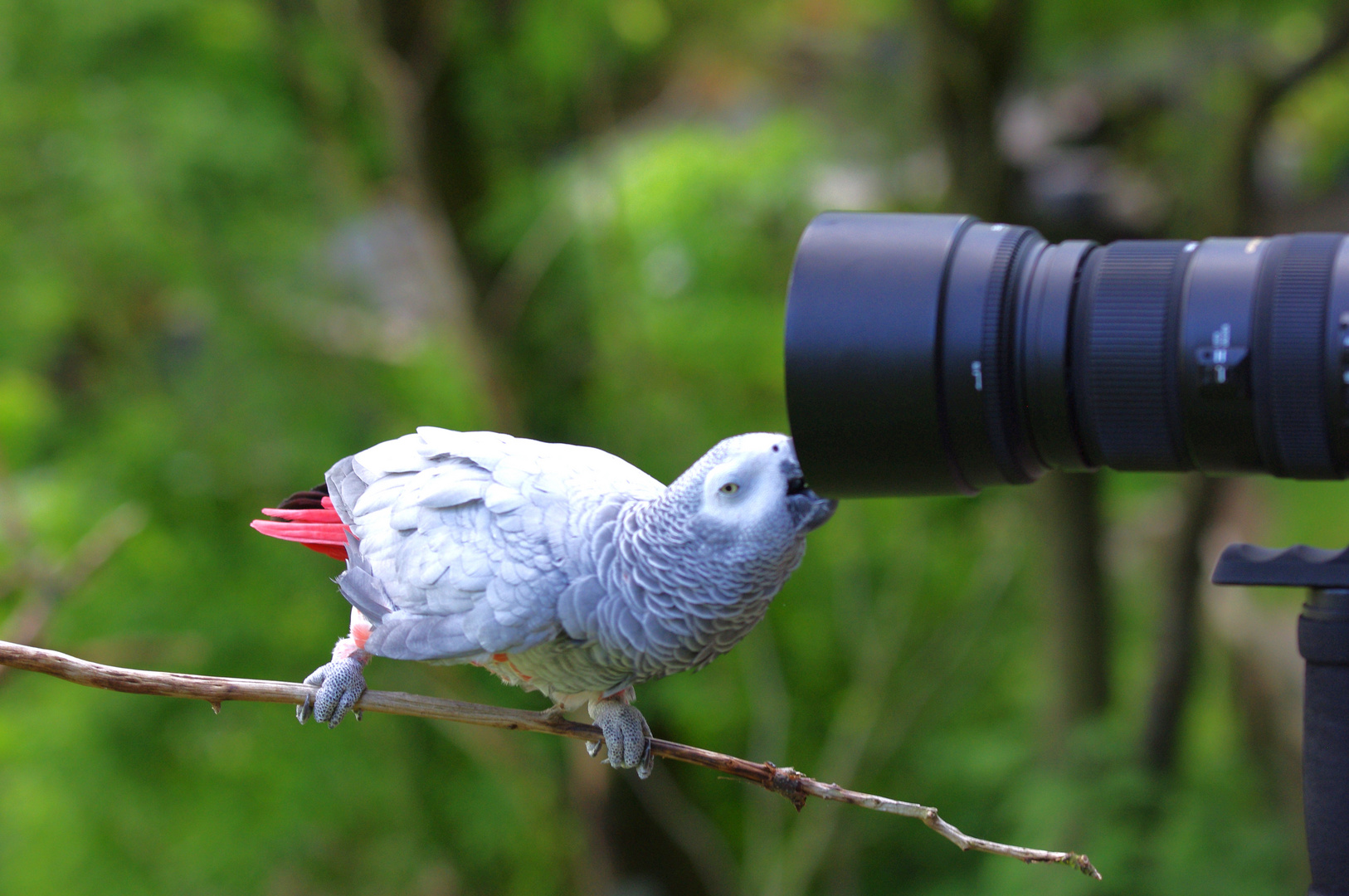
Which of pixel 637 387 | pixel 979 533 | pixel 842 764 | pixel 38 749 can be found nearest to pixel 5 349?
pixel 38 749

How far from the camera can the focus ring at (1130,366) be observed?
1.90ft

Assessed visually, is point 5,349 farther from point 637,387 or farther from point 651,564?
point 651,564

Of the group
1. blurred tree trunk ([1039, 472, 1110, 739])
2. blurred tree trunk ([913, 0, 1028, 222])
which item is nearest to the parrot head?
blurred tree trunk ([913, 0, 1028, 222])

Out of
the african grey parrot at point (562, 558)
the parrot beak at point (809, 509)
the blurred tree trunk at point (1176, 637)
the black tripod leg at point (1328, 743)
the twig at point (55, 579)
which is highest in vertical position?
the parrot beak at point (809, 509)

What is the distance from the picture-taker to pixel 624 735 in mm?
562


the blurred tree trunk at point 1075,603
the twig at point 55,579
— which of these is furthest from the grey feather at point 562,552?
the blurred tree trunk at point 1075,603

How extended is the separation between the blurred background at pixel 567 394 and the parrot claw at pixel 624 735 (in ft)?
3.96

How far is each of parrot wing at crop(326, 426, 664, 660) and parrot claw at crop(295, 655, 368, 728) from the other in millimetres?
39

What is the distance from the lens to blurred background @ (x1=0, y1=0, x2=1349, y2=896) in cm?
178

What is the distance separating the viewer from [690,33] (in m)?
2.12

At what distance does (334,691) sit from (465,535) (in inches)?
4.4

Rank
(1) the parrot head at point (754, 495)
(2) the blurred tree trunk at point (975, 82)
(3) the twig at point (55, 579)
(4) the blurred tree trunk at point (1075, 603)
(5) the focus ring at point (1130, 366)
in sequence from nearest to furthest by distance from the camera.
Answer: (1) the parrot head at point (754, 495)
(5) the focus ring at point (1130, 366)
(3) the twig at point (55, 579)
(2) the blurred tree trunk at point (975, 82)
(4) the blurred tree trunk at point (1075, 603)

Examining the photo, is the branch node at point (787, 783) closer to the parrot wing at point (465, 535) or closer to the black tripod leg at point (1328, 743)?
the parrot wing at point (465, 535)

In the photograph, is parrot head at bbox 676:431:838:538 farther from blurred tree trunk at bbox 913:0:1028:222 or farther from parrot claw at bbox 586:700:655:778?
blurred tree trunk at bbox 913:0:1028:222
